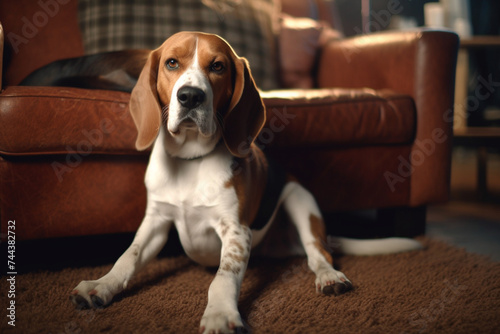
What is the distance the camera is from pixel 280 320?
125 centimetres

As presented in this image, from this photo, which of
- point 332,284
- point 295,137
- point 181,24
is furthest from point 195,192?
point 181,24

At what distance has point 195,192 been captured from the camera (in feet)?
4.82

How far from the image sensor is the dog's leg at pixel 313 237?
146 centimetres

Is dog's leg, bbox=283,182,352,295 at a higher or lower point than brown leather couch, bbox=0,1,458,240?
lower

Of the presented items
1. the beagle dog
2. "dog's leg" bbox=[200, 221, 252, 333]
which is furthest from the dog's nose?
"dog's leg" bbox=[200, 221, 252, 333]

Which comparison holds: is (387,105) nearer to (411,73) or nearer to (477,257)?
(411,73)

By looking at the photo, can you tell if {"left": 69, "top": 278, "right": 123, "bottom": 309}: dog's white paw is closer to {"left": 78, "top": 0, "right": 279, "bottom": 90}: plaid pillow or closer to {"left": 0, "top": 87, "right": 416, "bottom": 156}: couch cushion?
{"left": 0, "top": 87, "right": 416, "bottom": 156}: couch cushion

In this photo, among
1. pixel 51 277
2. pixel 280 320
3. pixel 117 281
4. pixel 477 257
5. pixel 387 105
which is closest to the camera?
pixel 280 320

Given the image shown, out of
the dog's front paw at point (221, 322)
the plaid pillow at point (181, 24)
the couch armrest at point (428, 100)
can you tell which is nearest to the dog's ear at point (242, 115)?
the dog's front paw at point (221, 322)

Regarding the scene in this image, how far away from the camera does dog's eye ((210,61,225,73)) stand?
144 cm

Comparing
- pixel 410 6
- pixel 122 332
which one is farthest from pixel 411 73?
pixel 410 6

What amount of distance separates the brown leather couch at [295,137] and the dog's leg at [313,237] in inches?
10.7

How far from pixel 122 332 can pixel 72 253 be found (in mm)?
957

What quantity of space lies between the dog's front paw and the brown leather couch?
2.71 feet
